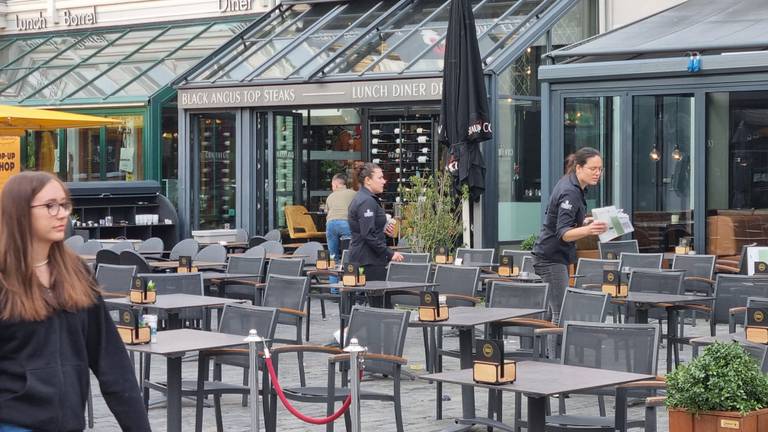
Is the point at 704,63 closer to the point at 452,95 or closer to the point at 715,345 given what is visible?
Result: the point at 452,95

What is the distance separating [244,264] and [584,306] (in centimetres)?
A: 542

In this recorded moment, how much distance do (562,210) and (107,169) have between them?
1503 cm

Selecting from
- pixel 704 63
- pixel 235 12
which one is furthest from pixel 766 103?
pixel 235 12

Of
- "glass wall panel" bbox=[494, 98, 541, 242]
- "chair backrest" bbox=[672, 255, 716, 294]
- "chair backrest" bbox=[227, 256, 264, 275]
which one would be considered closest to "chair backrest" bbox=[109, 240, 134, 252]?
"chair backrest" bbox=[227, 256, 264, 275]

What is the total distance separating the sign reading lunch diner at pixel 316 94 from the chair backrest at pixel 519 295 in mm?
8325

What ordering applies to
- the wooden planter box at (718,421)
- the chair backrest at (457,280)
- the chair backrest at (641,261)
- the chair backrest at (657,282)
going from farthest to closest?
1. the chair backrest at (641,261)
2. the chair backrest at (457,280)
3. the chair backrest at (657,282)
4. the wooden planter box at (718,421)

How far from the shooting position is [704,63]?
15.6 metres

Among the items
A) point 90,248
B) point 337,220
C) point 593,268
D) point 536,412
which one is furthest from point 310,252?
point 536,412

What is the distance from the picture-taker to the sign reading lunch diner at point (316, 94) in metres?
18.5

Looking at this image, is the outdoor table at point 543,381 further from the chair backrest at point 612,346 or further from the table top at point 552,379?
the chair backrest at point 612,346

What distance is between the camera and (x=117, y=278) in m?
12.1

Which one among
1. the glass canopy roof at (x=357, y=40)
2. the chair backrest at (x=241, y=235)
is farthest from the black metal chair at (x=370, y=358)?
the chair backrest at (x=241, y=235)

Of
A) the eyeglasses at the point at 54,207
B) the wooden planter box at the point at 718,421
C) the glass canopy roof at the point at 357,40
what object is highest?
the glass canopy roof at the point at 357,40

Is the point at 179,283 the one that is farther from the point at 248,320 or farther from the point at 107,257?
the point at 107,257
